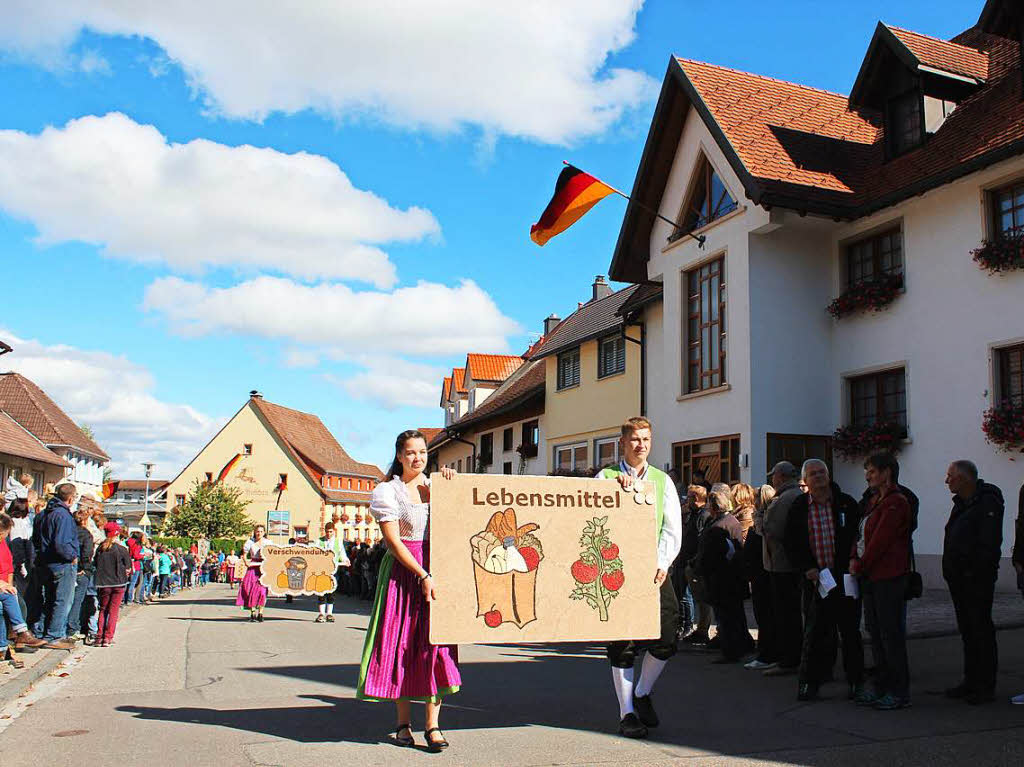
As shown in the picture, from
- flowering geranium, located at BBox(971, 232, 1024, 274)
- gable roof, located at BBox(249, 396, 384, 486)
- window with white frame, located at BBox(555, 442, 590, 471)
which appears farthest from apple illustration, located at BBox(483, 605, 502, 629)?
gable roof, located at BBox(249, 396, 384, 486)

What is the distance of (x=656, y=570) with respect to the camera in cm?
634

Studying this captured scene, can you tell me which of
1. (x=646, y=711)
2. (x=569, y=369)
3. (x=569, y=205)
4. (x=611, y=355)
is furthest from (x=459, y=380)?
(x=646, y=711)

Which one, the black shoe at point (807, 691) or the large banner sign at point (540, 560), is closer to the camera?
the large banner sign at point (540, 560)

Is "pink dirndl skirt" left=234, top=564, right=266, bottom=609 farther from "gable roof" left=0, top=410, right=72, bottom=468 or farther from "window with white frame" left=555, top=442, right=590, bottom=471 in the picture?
"gable roof" left=0, top=410, right=72, bottom=468

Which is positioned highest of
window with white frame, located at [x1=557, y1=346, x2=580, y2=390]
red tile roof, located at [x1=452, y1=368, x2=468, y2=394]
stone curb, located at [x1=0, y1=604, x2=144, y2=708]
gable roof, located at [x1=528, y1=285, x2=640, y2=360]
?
red tile roof, located at [x1=452, y1=368, x2=468, y2=394]

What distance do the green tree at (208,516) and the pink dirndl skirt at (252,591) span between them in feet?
173

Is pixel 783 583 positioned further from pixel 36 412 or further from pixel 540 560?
pixel 36 412

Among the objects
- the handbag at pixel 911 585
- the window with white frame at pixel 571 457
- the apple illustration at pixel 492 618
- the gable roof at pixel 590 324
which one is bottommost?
the apple illustration at pixel 492 618

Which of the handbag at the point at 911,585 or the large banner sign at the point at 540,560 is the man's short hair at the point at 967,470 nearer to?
the handbag at the point at 911,585

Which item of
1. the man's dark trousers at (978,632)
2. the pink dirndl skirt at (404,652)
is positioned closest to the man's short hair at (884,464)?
the man's dark trousers at (978,632)

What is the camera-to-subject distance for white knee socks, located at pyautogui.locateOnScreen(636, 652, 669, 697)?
6559 millimetres

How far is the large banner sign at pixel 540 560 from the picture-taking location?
5996 millimetres

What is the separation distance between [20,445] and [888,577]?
41.5 m

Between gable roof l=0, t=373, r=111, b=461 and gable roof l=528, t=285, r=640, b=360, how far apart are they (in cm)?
3607
